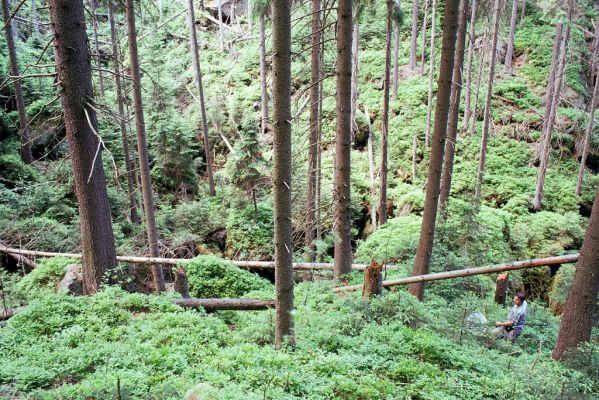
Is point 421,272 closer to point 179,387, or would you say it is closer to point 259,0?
point 179,387

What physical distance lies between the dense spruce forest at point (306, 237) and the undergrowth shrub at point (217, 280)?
2.2 inches

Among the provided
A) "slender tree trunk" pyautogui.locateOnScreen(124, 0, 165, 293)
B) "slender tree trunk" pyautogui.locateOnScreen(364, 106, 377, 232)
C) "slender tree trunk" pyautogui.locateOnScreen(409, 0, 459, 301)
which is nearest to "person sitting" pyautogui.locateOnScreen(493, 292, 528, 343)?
"slender tree trunk" pyautogui.locateOnScreen(409, 0, 459, 301)

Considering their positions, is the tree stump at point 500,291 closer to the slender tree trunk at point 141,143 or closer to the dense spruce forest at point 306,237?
the dense spruce forest at point 306,237

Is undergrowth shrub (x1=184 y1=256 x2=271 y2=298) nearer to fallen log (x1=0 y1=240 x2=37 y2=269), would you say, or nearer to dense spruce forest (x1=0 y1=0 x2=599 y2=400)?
dense spruce forest (x1=0 y1=0 x2=599 y2=400)

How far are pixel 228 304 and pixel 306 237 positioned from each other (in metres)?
4.79

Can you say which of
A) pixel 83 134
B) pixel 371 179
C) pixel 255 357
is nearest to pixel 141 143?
pixel 83 134

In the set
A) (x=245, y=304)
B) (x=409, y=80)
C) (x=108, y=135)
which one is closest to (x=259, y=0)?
(x=245, y=304)

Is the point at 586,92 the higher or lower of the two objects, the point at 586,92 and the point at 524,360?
the higher

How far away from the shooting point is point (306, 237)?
516 inches

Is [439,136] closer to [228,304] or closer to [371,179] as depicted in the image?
[228,304]

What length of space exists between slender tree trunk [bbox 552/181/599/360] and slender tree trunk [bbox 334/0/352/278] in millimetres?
4416

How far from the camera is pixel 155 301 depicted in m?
7.78

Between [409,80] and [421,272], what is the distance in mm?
20117

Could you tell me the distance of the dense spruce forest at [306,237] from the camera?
206 inches
